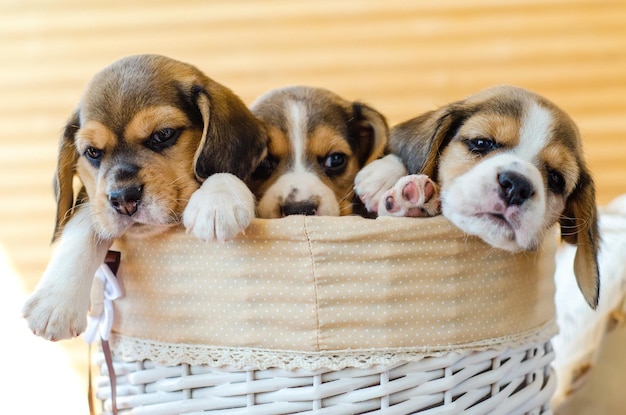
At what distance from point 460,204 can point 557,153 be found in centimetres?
36

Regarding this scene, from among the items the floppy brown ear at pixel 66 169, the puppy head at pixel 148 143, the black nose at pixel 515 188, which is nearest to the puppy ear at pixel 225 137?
the puppy head at pixel 148 143

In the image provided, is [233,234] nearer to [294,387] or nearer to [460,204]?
[294,387]

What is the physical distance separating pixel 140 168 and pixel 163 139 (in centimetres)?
13

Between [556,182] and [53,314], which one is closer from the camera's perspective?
[53,314]

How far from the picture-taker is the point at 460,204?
1621 mm

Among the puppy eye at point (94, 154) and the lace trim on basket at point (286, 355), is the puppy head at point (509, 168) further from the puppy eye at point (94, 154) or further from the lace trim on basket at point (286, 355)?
the puppy eye at point (94, 154)

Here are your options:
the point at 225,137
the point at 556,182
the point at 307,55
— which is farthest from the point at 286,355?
the point at 307,55

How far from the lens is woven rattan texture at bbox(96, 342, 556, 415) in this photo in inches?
56.1

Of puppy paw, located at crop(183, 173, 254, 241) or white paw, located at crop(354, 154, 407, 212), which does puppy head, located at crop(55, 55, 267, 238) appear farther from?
white paw, located at crop(354, 154, 407, 212)

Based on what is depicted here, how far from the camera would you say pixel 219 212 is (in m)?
1.42

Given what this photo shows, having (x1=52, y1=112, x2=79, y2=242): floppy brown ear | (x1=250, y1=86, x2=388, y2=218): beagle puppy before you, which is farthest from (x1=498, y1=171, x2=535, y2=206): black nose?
(x1=52, y1=112, x2=79, y2=242): floppy brown ear

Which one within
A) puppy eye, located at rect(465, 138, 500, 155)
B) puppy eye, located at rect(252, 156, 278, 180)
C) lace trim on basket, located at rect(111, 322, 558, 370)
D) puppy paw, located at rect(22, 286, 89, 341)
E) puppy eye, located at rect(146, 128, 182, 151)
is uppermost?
puppy eye, located at rect(146, 128, 182, 151)

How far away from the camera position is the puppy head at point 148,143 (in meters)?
1.63

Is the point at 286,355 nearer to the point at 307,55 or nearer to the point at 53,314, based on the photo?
the point at 53,314
